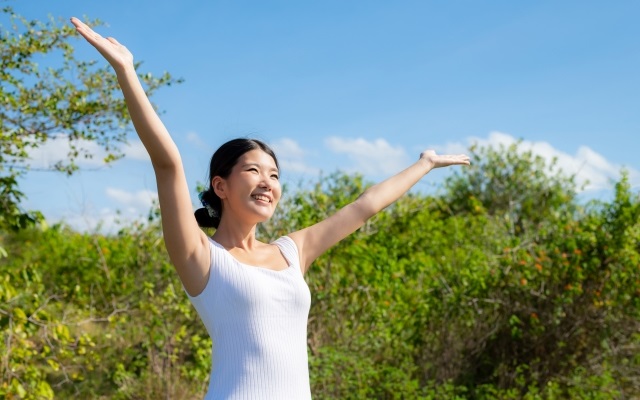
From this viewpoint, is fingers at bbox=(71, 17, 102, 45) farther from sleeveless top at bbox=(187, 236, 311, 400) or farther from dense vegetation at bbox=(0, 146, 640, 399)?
dense vegetation at bbox=(0, 146, 640, 399)

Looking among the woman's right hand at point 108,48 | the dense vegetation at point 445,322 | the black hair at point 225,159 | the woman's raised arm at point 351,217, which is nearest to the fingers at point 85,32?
the woman's right hand at point 108,48

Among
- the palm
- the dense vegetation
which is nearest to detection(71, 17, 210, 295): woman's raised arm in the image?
the palm

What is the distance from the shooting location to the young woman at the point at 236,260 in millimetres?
2068

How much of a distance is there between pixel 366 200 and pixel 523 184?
11.7 meters

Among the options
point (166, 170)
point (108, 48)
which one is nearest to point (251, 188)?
point (166, 170)

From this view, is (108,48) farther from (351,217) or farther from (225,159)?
(351,217)

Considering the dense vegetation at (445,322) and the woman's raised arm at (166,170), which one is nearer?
the woman's raised arm at (166,170)

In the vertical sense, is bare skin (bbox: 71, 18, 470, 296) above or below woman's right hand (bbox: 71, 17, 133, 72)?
below

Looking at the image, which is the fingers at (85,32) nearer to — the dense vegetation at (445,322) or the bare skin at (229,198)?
the bare skin at (229,198)

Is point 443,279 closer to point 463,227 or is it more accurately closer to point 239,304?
point 463,227

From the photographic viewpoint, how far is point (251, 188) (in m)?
2.40

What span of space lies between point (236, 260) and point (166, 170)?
1.18ft

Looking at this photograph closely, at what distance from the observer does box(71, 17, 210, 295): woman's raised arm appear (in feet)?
6.64

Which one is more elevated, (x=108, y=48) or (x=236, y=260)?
(x=108, y=48)
